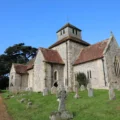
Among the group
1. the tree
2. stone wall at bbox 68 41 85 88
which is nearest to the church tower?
stone wall at bbox 68 41 85 88

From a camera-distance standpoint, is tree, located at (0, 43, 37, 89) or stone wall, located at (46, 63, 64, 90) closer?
stone wall, located at (46, 63, 64, 90)

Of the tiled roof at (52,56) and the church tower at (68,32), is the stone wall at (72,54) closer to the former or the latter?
the tiled roof at (52,56)

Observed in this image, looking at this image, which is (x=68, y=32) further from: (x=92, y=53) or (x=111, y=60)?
(x=111, y=60)

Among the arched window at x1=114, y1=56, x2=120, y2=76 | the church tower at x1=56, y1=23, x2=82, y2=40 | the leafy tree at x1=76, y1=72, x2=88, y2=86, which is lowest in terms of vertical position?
the leafy tree at x1=76, y1=72, x2=88, y2=86

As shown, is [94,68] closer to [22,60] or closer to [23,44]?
[22,60]

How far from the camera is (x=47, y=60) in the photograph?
29.4 meters

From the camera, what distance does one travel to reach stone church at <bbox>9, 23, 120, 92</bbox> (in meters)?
25.4

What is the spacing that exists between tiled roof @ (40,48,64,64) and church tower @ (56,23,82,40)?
207 inches

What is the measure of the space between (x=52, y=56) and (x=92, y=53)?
300 inches

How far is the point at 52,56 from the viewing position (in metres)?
31.3

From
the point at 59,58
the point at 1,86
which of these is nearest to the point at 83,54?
the point at 59,58

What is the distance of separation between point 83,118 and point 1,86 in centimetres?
4587

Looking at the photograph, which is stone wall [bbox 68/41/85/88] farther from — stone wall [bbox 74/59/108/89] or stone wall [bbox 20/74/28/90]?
stone wall [bbox 20/74/28/90]

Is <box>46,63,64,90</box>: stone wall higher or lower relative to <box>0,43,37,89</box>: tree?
lower
